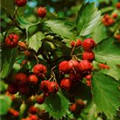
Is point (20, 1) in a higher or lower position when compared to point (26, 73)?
higher

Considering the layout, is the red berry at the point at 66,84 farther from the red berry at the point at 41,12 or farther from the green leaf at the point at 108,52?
the red berry at the point at 41,12

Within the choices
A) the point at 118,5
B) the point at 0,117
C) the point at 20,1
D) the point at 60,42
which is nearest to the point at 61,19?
the point at 60,42

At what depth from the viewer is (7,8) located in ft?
5.12

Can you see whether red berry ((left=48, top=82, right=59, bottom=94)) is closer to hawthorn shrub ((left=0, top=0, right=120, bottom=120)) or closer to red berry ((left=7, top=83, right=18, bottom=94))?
hawthorn shrub ((left=0, top=0, right=120, bottom=120))

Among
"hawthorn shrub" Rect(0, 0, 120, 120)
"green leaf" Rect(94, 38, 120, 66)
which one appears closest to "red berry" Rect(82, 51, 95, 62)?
"hawthorn shrub" Rect(0, 0, 120, 120)

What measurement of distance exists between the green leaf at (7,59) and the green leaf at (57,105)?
0.76 ft

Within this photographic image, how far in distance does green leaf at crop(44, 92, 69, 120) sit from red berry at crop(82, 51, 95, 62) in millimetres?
228

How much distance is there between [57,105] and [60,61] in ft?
0.69

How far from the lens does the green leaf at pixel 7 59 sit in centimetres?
154

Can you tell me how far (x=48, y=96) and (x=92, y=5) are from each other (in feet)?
1.65

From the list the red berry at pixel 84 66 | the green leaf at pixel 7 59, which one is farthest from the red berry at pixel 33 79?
the red berry at pixel 84 66

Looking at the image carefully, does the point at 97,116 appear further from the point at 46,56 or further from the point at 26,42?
the point at 26,42

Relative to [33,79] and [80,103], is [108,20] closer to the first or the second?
[80,103]


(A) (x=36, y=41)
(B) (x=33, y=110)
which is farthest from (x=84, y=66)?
(B) (x=33, y=110)
